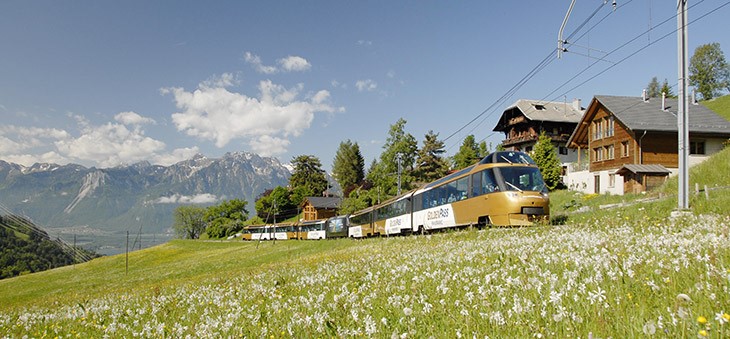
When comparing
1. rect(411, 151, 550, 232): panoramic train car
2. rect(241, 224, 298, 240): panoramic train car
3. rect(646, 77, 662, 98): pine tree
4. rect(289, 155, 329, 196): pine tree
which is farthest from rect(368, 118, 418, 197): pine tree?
rect(646, 77, 662, 98): pine tree

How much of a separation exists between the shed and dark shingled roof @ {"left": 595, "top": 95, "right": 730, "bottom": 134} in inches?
166

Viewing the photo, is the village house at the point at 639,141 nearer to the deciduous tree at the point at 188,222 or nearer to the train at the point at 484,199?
the train at the point at 484,199

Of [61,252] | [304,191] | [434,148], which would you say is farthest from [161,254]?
[61,252]

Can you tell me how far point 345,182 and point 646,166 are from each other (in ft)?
288

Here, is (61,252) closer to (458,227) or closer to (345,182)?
(345,182)

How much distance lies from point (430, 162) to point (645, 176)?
110 ft

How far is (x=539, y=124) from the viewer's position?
6838 centimetres

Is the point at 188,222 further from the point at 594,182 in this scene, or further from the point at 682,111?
the point at 682,111

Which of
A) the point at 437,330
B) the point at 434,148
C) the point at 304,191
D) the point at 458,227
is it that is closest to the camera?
the point at 437,330

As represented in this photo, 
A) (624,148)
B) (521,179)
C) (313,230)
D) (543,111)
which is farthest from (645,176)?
(313,230)

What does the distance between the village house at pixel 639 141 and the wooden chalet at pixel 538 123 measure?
57.3 ft

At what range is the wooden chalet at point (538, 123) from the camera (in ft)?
222

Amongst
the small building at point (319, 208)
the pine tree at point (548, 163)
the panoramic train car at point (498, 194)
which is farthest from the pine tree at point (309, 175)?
the panoramic train car at point (498, 194)

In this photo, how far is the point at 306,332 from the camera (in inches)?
165
